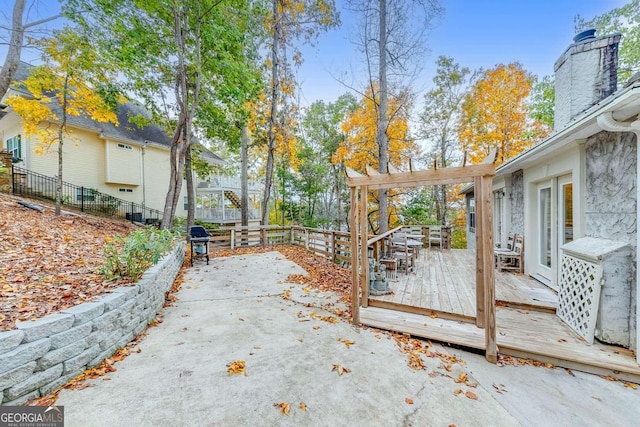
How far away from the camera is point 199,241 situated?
731cm

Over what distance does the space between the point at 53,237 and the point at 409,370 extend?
6740 millimetres

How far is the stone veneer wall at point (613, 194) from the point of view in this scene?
291 centimetres

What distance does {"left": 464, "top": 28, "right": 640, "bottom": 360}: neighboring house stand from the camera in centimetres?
289

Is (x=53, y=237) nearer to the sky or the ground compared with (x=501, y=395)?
nearer to the sky

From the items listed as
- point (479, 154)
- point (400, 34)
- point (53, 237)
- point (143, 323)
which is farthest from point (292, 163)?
point (143, 323)

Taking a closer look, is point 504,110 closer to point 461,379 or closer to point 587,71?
point 587,71

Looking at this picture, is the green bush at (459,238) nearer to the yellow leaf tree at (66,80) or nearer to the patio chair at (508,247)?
the patio chair at (508,247)

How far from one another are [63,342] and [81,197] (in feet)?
42.4

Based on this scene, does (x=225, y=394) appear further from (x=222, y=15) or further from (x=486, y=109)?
(x=486, y=109)

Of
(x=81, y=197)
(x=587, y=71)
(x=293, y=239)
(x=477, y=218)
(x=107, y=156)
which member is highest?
(x=107, y=156)

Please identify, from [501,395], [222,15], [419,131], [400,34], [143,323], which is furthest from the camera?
[419,131]

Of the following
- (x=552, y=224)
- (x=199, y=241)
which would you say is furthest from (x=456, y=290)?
(x=199, y=241)

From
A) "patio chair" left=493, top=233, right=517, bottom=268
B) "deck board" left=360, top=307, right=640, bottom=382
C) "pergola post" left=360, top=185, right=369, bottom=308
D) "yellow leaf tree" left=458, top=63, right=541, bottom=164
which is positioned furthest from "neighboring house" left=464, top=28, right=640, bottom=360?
"yellow leaf tree" left=458, top=63, right=541, bottom=164

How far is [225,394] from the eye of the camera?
7.38 feet
